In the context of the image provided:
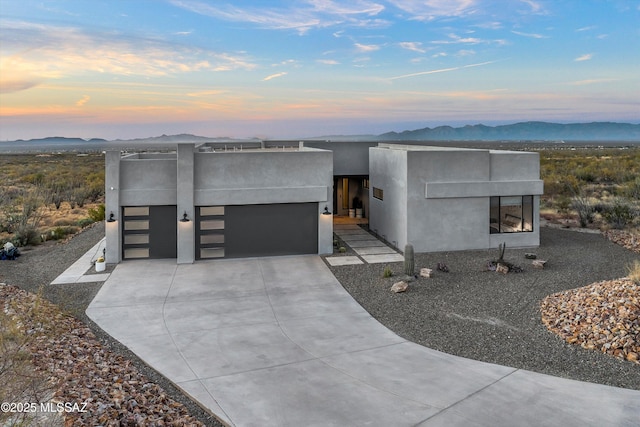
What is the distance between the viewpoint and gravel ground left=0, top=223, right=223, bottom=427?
6.51 meters

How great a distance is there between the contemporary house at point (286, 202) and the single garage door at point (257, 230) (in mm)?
37

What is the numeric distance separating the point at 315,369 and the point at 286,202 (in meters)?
9.26

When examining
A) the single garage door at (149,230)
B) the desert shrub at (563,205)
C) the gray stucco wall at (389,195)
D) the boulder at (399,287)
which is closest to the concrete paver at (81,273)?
the single garage door at (149,230)

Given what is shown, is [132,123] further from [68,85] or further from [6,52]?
[6,52]

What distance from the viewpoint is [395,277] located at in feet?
42.8

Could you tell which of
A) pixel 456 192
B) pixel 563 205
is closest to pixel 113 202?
pixel 456 192

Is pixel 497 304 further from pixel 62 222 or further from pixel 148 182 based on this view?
pixel 62 222

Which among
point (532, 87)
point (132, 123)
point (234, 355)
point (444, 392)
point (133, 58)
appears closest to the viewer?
point (444, 392)

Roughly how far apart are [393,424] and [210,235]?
11.4 m

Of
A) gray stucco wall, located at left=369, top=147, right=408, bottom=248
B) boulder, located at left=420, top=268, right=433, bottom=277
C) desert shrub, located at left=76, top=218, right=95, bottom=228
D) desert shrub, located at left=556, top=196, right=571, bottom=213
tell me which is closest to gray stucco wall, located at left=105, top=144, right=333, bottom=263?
gray stucco wall, located at left=369, top=147, right=408, bottom=248

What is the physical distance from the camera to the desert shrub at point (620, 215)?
68.1 feet

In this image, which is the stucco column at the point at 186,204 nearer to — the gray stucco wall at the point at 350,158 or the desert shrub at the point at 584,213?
the gray stucco wall at the point at 350,158

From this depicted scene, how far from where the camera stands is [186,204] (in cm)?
1501

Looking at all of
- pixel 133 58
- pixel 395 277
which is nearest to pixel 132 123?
pixel 133 58
